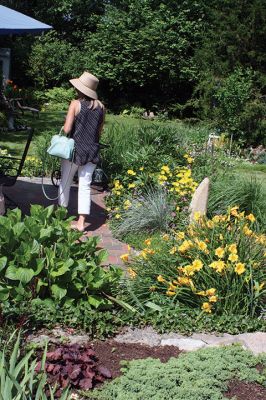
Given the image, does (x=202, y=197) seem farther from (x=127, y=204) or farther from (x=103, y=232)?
(x=103, y=232)

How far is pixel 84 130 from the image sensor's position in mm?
6188

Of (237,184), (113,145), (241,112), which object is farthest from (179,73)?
(237,184)

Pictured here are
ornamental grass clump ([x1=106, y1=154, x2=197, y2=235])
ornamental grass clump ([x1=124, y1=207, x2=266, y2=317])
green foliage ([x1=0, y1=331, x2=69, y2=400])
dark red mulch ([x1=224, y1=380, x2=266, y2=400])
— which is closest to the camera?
green foliage ([x1=0, y1=331, x2=69, y2=400])

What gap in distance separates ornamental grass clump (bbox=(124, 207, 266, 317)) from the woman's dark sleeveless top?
1.92 metres

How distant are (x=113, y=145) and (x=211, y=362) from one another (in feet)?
19.7

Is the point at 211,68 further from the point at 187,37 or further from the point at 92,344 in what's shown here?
the point at 92,344

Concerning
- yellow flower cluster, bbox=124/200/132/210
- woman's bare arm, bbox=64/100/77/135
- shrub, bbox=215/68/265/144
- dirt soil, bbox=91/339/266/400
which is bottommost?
shrub, bbox=215/68/265/144

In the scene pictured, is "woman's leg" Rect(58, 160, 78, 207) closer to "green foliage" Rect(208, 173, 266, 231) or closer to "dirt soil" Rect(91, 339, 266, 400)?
"green foliage" Rect(208, 173, 266, 231)

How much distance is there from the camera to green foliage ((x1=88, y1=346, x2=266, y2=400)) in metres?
2.90

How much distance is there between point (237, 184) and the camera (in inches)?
267

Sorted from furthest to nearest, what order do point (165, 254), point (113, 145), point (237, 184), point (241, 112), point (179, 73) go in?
point (179, 73), point (241, 112), point (113, 145), point (237, 184), point (165, 254)

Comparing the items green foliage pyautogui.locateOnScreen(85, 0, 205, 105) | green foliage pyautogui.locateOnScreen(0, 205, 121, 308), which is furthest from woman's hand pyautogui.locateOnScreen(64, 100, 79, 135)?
green foliage pyautogui.locateOnScreen(85, 0, 205, 105)

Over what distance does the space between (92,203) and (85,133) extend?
1634 mm

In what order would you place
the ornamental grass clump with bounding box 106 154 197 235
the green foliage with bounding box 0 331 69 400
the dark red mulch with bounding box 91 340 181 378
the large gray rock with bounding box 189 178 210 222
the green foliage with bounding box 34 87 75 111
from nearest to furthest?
the green foliage with bounding box 0 331 69 400
the dark red mulch with bounding box 91 340 181 378
the large gray rock with bounding box 189 178 210 222
the ornamental grass clump with bounding box 106 154 197 235
the green foliage with bounding box 34 87 75 111
